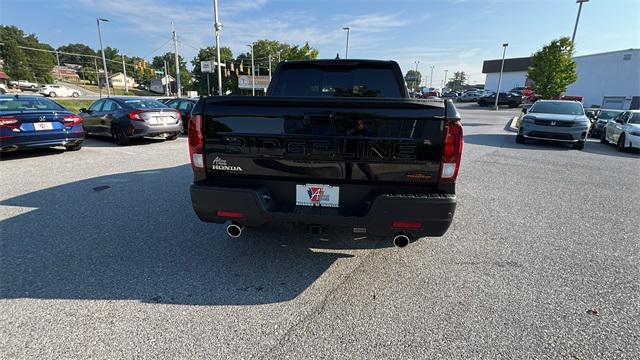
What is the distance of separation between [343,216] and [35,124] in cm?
809

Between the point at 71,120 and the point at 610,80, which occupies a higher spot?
the point at 610,80

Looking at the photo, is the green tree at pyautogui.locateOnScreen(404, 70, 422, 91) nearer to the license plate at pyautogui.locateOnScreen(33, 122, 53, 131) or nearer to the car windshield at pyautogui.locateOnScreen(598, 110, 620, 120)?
the license plate at pyautogui.locateOnScreen(33, 122, 53, 131)

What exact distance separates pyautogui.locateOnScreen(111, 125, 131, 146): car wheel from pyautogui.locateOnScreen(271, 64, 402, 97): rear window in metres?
7.63

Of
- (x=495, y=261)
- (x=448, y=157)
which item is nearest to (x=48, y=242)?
(x=448, y=157)

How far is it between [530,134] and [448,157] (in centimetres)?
1083

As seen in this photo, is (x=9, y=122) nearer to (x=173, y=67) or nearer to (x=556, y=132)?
(x=556, y=132)

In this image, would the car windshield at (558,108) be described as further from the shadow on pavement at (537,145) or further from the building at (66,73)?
the building at (66,73)

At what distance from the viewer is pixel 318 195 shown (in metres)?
2.61

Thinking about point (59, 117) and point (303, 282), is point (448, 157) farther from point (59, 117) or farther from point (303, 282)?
point (59, 117)

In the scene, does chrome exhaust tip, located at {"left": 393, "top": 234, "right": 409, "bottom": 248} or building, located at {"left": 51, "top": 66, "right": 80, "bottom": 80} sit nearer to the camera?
chrome exhaust tip, located at {"left": 393, "top": 234, "right": 409, "bottom": 248}

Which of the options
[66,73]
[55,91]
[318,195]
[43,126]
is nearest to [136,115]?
[43,126]

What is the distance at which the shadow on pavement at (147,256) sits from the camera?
2594 mm

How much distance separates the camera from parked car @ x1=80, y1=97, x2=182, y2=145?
940cm

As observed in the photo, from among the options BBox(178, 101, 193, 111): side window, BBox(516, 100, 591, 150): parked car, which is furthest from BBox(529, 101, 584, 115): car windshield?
BBox(178, 101, 193, 111): side window
